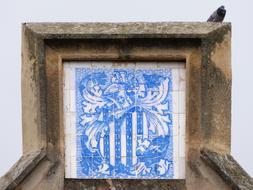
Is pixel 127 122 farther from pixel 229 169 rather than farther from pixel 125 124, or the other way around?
pixel 229 169

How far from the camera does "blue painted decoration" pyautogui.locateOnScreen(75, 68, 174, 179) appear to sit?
9.83m

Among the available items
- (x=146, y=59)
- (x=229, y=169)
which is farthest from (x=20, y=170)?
(x=229, y=169)

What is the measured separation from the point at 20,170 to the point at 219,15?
8.51 feet

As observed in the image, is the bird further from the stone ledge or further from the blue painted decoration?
the blue painted decoration

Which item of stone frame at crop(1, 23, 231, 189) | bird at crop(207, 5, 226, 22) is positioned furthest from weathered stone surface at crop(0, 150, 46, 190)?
bird at crop(207, 5, 226, 22)

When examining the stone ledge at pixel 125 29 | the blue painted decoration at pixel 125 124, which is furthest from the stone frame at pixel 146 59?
the blue painted decoration at pixel 125 124

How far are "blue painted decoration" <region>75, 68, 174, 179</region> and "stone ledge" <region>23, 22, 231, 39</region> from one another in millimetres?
389

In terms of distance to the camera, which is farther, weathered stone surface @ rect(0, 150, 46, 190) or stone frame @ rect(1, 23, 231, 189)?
stone frame @ rect(1, 23, 231, 189)

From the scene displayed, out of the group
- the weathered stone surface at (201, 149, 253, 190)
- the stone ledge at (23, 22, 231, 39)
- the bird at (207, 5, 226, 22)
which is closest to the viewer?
the weathered stone surface at (201, 149, 253, 190)

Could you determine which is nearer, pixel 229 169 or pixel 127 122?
pixel 229 169

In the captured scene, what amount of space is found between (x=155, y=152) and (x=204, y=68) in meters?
0.98

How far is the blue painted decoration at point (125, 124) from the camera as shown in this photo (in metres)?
9.83

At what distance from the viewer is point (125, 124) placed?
9.87 m

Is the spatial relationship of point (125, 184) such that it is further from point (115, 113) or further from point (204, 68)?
point (204, 68)
